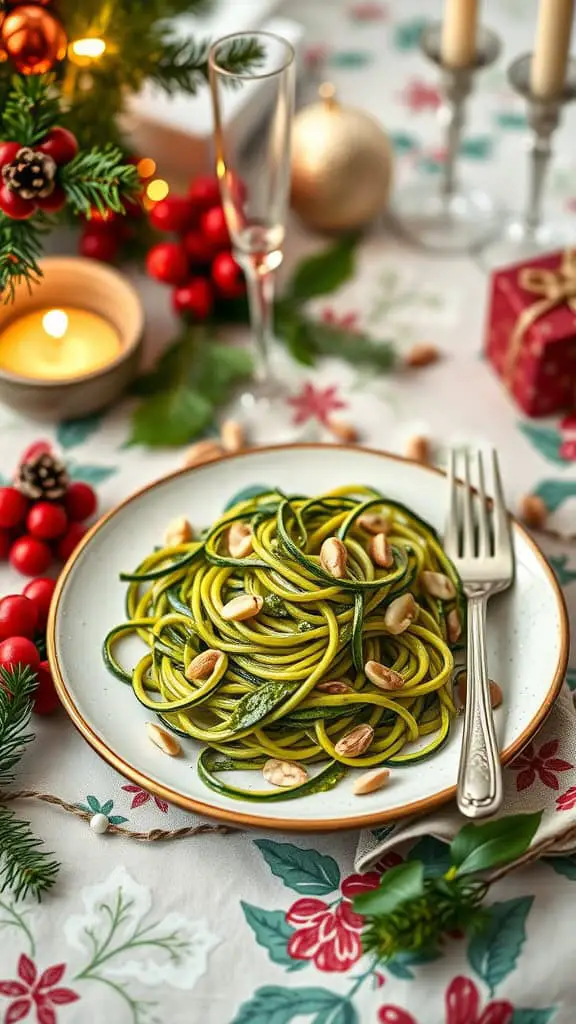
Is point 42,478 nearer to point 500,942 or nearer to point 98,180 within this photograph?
point 98,180

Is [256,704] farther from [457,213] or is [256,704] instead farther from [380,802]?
[457,213]

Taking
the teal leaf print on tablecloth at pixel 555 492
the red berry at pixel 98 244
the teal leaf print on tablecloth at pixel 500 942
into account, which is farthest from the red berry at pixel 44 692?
the red berry at pixel 98 244

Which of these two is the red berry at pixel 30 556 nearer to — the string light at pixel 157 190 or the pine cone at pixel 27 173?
the pine cone at pixel 27 173

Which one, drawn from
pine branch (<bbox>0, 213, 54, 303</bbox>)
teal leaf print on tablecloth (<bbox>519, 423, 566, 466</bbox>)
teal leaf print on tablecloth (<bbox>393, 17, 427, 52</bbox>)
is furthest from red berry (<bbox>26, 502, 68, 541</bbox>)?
teal leaf print on tablecloth (<bbox>393, 17, 427, 52</bbox>)

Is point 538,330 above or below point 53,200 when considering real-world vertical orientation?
below

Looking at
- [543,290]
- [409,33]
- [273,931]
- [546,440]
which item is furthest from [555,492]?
[409,33]

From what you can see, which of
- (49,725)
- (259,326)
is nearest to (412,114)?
(259,326)
